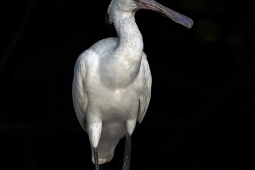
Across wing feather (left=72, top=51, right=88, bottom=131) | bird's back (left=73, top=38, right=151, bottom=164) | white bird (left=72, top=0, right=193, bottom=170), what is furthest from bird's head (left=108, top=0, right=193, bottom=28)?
wing feather (left=72, top=51, right=88, bottom=131)

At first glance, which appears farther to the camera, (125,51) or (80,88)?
(80,88)

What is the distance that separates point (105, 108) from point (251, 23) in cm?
170

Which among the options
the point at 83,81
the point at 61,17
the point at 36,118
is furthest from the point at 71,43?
the point at 83,81

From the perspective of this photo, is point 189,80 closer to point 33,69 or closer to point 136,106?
point 33,69

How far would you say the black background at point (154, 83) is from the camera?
641 centimetres

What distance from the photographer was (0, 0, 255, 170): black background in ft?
21.0

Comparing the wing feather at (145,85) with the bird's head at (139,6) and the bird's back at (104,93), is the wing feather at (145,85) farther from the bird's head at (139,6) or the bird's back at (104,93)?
the bird's head at (139,6)

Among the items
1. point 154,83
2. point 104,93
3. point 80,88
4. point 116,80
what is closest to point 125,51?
point 116,80

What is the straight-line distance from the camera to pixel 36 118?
6727 millimetres

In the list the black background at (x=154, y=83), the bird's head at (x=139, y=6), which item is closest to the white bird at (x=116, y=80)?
the bird's head at (x=139, y=6)

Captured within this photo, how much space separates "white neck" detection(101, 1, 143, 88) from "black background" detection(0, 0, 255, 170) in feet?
5.17

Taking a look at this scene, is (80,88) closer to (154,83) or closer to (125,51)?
(125,51)

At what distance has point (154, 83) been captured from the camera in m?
6.71

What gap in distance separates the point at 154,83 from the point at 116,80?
77.4 inches
